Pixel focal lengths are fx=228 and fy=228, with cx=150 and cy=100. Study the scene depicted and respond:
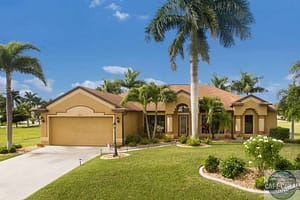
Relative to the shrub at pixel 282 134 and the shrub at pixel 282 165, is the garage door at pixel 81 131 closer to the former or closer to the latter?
the shrub at pixel 282 165

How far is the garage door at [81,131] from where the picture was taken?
1756 centimetres

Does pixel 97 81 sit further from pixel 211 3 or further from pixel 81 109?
pixel 211 3

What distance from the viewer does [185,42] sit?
654 inches

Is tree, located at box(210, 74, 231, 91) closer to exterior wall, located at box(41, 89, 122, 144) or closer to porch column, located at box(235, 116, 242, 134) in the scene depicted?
porch column, located at box(235, 116, 242, 134)

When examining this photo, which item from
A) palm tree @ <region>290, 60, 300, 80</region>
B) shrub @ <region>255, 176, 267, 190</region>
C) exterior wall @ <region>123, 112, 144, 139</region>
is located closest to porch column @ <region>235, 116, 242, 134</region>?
palm tree @ <region>290, 60, 300, 80</region>

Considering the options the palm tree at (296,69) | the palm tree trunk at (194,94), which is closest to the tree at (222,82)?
the palm tree at (296,69)

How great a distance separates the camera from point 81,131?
17859 mm

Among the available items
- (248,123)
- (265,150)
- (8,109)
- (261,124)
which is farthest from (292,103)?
(8,109)

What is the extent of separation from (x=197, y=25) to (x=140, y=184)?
37.6 feet

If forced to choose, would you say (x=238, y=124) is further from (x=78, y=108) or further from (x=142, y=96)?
(x=78, y=108)

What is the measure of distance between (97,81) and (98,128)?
1856cm

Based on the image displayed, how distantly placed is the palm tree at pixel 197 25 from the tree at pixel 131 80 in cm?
1556

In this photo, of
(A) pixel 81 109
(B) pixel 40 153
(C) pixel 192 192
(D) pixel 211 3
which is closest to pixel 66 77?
(A) pixel 81 109

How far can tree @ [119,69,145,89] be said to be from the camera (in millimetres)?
32141
